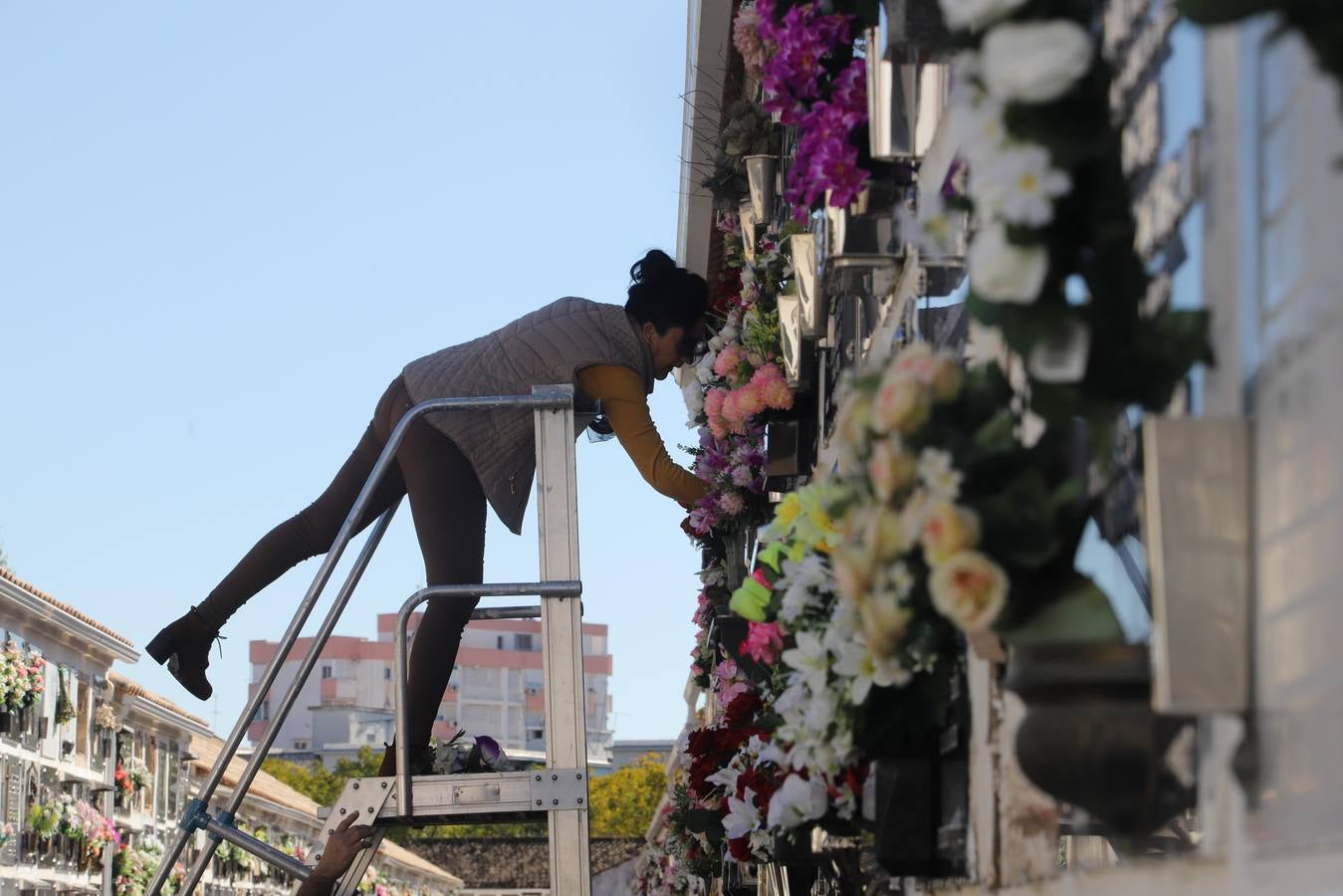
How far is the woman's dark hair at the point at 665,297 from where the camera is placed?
6.41 m

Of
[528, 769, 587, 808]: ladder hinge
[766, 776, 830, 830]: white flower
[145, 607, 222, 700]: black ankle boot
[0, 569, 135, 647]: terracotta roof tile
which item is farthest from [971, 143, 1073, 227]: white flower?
[0, 569, 135, 647]: terracotta roof tile

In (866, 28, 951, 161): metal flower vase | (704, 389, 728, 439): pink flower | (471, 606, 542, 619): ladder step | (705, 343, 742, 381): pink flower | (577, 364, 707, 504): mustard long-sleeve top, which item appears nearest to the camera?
(866, 28, 951, 161): metal flower vase

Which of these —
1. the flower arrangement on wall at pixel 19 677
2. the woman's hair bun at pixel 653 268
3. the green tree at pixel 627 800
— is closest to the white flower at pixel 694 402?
the woman's hair bun at pixel 653 268

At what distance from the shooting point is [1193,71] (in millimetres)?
2473

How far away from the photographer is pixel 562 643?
5.17m

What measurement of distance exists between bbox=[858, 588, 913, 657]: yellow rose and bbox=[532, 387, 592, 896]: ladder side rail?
1.94m

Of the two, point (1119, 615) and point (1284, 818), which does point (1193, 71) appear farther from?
point (1284, 818)

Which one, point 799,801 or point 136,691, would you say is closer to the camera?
point 799,801

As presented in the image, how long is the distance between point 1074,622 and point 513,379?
3.38m

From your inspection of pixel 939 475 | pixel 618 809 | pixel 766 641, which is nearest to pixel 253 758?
pixel 766 641

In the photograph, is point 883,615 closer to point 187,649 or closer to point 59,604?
point 187,649

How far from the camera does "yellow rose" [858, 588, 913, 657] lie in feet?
9.53

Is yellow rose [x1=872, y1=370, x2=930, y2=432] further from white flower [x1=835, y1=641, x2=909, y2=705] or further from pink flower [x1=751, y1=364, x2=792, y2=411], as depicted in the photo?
pink flower [x1=751, y1=364, x2=792, y2=411]

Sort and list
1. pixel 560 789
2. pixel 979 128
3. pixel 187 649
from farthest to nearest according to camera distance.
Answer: pixel 187 649 < pixel 560 789 < pixel 979 128
